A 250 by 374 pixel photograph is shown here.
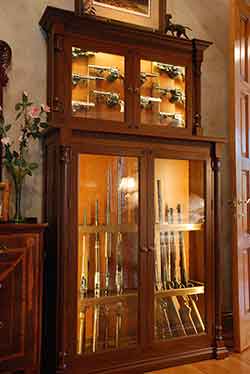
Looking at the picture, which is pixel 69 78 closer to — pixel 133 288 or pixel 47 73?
pixel 47 73

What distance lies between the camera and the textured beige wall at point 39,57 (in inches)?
103

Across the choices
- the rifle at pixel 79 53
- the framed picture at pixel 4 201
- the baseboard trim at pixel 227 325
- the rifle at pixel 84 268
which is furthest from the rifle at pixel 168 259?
the rifle at pixel 79 53

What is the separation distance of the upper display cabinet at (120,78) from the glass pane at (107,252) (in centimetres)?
31

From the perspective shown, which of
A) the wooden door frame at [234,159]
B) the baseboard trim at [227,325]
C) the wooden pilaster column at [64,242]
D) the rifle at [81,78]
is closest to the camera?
the wooden pilaster column at [64,242]

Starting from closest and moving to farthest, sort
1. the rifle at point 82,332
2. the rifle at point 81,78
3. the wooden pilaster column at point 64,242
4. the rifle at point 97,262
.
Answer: the wooden pilaster column at point 64,242 < the rifle at point 82,332 < the rifle at point 97,262 < the rifle at point 81,78

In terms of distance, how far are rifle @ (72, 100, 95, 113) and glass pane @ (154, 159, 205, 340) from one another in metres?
0.60

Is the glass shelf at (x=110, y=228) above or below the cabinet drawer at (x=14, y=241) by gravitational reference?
above

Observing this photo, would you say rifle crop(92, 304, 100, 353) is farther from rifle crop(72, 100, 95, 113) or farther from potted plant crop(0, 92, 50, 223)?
rifle crop(72, 100, 95, 113)

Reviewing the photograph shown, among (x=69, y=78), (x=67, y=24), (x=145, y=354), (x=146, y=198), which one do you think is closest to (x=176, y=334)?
(x=145, y=354)

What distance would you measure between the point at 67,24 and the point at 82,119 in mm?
635

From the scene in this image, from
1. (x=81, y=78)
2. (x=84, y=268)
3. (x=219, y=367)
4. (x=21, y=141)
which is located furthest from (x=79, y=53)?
(x=219, y=367)

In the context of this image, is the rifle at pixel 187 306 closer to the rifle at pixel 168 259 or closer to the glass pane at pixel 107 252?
the rifle at pixel 168 259

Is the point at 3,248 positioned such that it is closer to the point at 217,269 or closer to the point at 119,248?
the point at 119,248

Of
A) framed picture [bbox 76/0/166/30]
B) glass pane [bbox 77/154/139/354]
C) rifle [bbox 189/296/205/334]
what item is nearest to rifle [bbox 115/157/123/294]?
glass pane [bbox 77/154/139/354]
